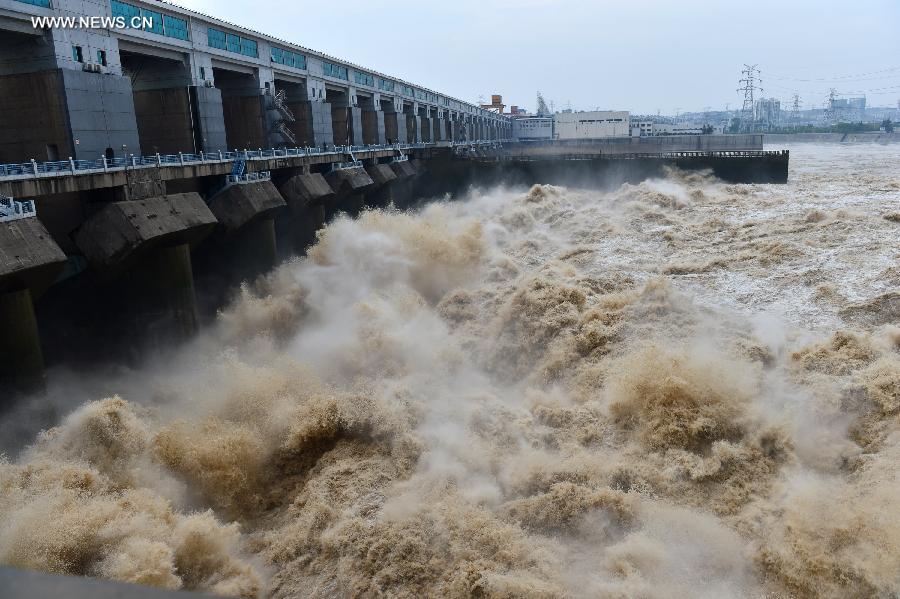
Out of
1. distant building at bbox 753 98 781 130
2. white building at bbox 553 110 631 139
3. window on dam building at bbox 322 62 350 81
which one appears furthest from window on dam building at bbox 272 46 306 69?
distant building at bbox 753 98 781 130

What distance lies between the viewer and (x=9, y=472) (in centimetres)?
930

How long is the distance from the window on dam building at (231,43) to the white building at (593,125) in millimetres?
56714

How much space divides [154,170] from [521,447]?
11791 mm

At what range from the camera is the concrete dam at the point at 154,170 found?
44.2 feet

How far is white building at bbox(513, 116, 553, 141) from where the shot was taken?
91.6 meters

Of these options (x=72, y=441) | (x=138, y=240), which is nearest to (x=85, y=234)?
(x=138, y=240)

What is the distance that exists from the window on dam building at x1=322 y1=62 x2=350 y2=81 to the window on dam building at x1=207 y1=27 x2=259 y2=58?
20.4ft

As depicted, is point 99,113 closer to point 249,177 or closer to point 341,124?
point 249,177

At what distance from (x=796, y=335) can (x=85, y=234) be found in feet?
48.5

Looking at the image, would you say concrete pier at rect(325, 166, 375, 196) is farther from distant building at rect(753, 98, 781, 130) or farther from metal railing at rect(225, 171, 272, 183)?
distant building at rect(753, 98, 781, 130)

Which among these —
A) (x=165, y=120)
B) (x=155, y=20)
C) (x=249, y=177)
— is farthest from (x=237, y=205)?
(x=155, y=20)

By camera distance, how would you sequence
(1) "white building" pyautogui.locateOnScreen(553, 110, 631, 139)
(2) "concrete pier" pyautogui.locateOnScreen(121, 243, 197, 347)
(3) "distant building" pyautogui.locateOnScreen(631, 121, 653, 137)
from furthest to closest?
1. (3) "distant building" pyautogui.locateOnScreen(631, 121, 653, 137)
2. (1) "white building" pyautogui.locateOnScreen(553, 110, 631, 139)
3. (2) "concrete pier" pyautogui.locateOnScreen(121, 243, 197, 347)

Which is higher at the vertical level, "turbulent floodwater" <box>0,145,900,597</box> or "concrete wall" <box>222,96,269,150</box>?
"concrete wall" <box>222,96,269,150</box>

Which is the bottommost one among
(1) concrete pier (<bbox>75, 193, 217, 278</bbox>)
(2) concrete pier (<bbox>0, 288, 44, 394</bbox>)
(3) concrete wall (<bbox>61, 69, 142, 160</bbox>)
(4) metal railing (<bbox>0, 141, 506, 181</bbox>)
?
(2) concrete pier (<bbox>0, 288, 44, 394</bbox>)
